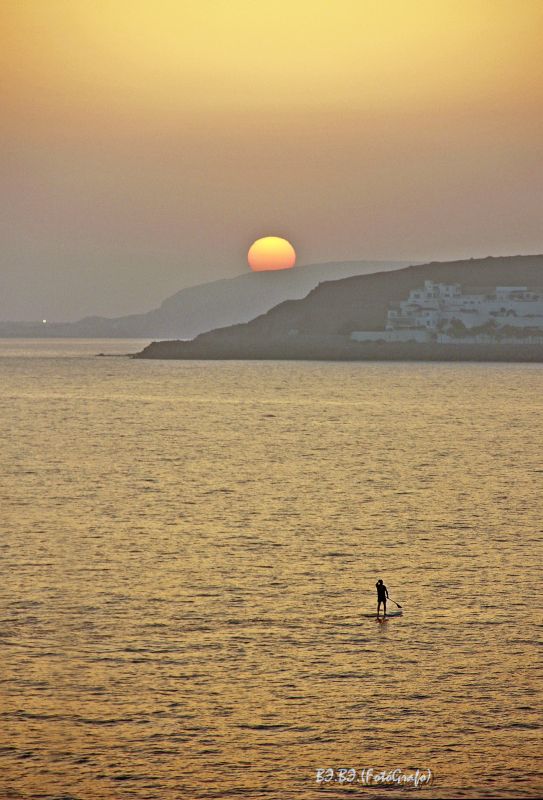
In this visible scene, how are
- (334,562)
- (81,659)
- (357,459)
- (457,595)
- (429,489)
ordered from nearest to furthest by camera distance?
(81,659)
(457,595)
(334,562)
(429,489)
(357,459)

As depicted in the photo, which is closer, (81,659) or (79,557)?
(81,659)

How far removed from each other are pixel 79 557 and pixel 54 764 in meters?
14.4

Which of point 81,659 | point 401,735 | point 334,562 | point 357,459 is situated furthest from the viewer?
point 357,459

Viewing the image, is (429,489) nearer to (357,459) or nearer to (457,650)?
(357,459)

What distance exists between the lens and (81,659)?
19562 millimetres

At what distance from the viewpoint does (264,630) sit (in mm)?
21688

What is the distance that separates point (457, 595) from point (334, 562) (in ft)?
15.3

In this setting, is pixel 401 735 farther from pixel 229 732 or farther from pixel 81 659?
pixel 81 659

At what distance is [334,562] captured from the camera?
2872 centimetres

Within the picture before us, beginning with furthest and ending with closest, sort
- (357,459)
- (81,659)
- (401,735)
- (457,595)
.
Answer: (357,459)
(457,595)
(81,659)
(401,735)

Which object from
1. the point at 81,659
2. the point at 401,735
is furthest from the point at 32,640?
the point at 401,735

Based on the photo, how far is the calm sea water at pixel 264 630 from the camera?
15.3 metres

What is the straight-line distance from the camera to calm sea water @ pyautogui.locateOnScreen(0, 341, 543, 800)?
15320mm

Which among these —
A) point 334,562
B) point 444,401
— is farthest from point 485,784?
point 444,401
